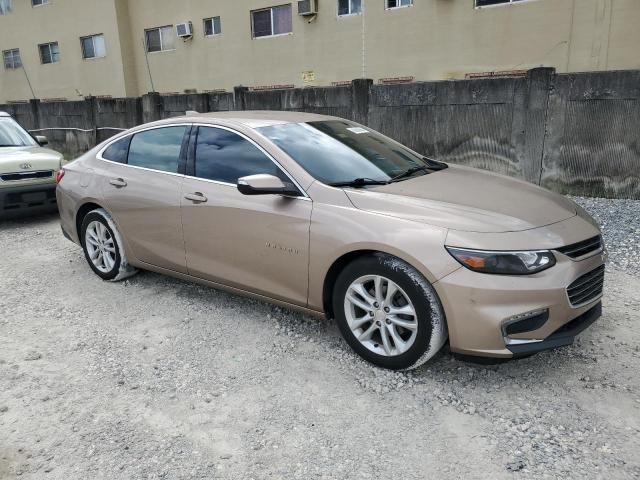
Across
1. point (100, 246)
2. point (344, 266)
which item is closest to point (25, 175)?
point (100, 246)

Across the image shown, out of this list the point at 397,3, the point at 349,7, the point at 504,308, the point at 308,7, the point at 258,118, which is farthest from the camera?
the point at 308,7

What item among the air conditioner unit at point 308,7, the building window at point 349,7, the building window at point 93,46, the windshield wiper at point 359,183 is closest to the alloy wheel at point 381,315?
the windshield wiper at point 359,183

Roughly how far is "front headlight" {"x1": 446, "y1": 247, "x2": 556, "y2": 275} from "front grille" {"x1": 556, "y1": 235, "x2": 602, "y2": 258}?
21cm

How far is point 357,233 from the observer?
3.17 metres

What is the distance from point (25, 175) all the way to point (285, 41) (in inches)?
439

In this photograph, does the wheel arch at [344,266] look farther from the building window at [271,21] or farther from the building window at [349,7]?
the building window at [271,21]

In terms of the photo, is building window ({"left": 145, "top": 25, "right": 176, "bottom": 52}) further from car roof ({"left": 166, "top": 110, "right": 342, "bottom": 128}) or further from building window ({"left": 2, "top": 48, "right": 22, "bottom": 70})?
car roof ({"left": 166, "top": 110, "right": 342, "bottom": 128})

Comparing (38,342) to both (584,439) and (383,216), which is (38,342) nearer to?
(383,216)

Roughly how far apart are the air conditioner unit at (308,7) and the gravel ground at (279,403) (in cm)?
1316

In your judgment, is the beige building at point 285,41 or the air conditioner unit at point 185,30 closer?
the beige building at point 285,41

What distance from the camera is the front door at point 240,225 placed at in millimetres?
3492

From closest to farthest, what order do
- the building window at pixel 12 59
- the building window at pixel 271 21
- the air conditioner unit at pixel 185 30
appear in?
the building window at pixel 271 21
the air conditioner unit at pixel 185 30
the building window at pixel 12 59

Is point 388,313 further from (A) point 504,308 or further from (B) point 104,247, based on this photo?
(B) point 104,247

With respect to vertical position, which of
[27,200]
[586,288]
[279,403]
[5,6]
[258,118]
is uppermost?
[5,6]
